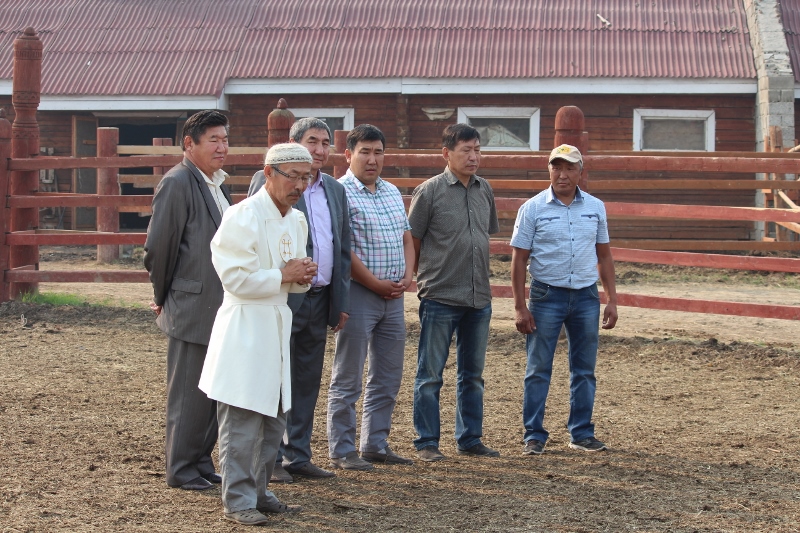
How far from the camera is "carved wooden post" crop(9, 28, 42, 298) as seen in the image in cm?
1030

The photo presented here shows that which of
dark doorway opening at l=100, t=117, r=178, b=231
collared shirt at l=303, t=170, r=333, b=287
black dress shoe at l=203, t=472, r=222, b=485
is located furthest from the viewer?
dark doorway opening at l=100, t=117, r=178, b=231

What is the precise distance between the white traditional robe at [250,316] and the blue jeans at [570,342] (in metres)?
1.80

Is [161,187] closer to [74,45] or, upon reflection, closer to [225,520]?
[225,520]

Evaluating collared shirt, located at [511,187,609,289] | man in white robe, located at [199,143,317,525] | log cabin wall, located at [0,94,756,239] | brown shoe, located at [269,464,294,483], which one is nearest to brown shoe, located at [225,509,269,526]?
man in white robe, located at [199,143,317,525]

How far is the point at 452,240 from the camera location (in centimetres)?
539

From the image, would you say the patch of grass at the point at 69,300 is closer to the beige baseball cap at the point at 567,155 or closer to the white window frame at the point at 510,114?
the beige baseball cap at the point at 567,155

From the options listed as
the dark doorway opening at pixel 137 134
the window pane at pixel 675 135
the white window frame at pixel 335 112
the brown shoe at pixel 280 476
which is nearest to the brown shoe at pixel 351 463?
the brown shoe at pixel 280 476

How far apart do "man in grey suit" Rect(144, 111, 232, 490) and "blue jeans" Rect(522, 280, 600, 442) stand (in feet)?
5.79

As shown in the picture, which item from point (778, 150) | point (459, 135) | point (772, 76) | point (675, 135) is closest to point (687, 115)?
point (675, 135)

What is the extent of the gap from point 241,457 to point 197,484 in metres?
0.62

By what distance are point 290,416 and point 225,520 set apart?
0.87 metres

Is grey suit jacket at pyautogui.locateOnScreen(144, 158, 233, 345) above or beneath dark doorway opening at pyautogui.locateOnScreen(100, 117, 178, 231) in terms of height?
Answer: beneath

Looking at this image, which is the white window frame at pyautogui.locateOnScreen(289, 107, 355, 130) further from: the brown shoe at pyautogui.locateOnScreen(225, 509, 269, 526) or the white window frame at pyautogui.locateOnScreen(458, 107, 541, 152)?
the brown shoe at pyautogui.locateOnScreen(225, 509, 269, 526)

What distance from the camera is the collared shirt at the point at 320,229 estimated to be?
4.87 m
